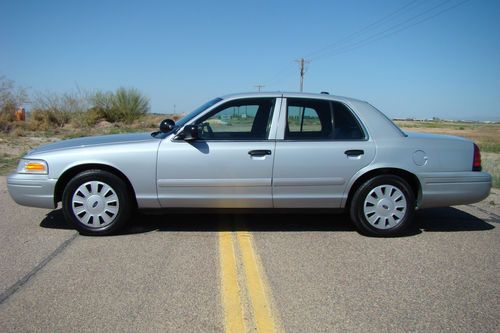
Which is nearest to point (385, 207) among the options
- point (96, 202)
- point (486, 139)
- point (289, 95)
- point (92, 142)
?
point (289, 95)

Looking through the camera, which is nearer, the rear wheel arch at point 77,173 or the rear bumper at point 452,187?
the rear wheel arch at point 77,173

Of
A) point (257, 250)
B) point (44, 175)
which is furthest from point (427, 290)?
point (44, 175)

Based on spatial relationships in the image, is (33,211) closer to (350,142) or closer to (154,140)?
(154,140)

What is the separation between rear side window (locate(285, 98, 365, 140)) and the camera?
4730 mm

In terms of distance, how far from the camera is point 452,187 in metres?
4.75

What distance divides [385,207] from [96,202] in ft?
10.8

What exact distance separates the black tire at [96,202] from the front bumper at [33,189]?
0.17 m

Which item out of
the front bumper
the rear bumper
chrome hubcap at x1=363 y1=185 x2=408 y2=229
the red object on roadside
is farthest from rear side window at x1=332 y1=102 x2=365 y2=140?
the red object on roadside

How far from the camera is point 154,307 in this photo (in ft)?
9.77

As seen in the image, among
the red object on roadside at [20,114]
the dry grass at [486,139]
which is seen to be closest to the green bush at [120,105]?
the red object on roadside at [20,114]

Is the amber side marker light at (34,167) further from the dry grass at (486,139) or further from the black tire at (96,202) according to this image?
the dry grass at (486,139)

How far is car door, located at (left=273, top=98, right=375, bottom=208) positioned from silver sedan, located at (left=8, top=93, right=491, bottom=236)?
11 mm

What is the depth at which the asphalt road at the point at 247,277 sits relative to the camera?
112 inches

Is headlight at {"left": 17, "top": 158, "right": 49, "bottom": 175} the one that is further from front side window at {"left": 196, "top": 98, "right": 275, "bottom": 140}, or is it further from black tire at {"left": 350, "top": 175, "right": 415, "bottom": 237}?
black tire at {"left": 350, "top": 175, "right": 415, "bottom": 237}
